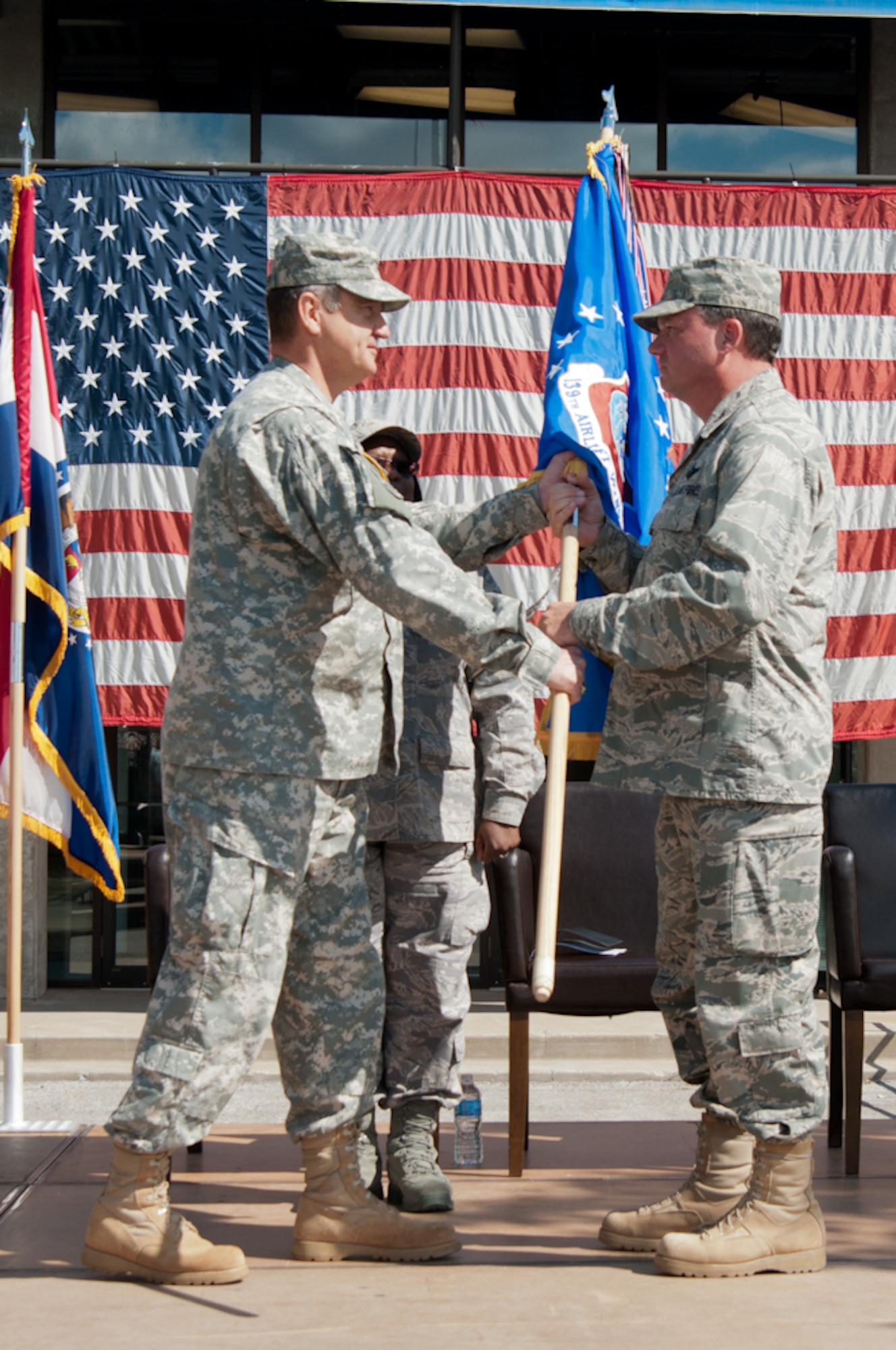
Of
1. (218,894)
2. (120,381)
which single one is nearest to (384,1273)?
(218,894)

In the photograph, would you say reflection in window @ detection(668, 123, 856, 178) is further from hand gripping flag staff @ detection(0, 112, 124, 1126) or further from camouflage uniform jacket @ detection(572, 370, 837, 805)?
camouflage uniform jacket @ detection(572, 370, 837, 805)

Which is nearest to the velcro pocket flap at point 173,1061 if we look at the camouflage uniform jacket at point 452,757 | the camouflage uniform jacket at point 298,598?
the camouflage uniform jacket at point 298,598

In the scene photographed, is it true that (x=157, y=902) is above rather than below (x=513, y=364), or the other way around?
below

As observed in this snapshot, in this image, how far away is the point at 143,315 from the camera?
22.2 feet

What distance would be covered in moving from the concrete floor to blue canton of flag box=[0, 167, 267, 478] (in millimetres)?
3828

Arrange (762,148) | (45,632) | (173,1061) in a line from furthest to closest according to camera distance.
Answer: (762,148) < (45,632) < (173,1061)

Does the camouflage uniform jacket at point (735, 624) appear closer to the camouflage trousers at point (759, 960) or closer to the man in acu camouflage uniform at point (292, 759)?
the camouflage trousers at point (759, 960)

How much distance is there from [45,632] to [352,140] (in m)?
3.99

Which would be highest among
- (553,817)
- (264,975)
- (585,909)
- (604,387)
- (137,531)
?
(604,387)

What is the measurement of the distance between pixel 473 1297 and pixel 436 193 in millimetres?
5363

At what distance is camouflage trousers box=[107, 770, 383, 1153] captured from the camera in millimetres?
2848

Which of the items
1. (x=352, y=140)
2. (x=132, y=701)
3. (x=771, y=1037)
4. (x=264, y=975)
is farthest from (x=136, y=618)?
(x=771, y=1037)

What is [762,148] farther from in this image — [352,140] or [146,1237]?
[146,1237]

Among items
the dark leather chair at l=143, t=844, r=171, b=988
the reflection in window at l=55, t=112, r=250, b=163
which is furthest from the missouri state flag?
the reflection in window at l=55, t=112, r=250, b=163
